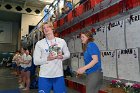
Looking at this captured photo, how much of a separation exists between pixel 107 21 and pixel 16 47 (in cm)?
2083

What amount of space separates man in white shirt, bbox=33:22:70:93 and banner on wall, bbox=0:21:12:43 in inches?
888

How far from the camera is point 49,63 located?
2.40 m

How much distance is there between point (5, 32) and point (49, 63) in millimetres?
22810

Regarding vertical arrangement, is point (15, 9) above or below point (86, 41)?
above

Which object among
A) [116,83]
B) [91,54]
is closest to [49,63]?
[91,54]

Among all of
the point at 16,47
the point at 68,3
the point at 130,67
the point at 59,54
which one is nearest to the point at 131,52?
the point at 130,67

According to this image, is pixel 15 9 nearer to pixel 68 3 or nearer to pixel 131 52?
pixel 68 3

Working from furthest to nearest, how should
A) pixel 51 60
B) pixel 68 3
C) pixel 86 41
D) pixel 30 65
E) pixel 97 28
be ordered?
pixel 68 3 → pixel 30 65 → pixel 97 28 → pixel 86 41 → pixel 51 60

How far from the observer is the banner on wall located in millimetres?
23658

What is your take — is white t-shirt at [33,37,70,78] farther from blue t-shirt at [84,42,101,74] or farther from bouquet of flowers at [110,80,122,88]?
bouquet of flowers at [110,80,122,88]

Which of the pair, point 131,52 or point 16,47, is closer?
point 131,52

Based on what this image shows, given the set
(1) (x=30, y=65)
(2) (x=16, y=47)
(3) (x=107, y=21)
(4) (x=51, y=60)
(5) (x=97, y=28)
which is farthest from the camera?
(2) (x=16, y=47)

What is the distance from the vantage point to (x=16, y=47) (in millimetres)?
24875

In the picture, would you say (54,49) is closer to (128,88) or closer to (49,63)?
(49,63)
